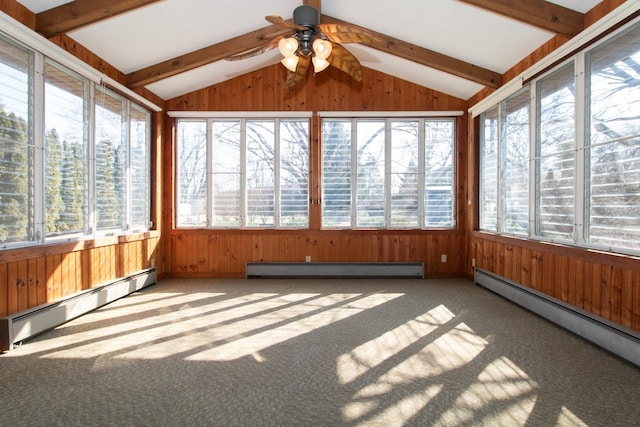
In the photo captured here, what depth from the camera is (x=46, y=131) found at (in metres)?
3.24

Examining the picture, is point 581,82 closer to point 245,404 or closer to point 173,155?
point 245,404

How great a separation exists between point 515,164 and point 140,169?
487 cm

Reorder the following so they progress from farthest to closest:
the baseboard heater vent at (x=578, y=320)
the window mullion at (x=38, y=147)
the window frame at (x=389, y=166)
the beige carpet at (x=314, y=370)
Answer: the window frame at (x=389, y=166), the window mullion at (x=38, y=147), the baseboard heater vent at (x=578, y=320), the beige carpet at (x=314, y=370)

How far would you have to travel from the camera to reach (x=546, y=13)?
3.17 meters

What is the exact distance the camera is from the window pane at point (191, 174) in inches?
222

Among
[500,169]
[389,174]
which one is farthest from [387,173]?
[500,169]

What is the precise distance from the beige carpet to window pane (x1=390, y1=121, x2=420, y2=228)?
1.92 meters

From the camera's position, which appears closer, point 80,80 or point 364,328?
point 364,328

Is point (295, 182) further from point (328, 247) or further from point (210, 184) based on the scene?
point (210, 184)

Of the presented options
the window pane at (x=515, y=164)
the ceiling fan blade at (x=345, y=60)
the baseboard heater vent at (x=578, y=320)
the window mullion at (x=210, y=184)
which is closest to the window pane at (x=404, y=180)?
the window pane at (x=515, y=164)

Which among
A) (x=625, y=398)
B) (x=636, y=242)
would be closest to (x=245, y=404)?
(x=625, y=398)

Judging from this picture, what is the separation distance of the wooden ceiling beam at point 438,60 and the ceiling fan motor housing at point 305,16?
1649 millimetres

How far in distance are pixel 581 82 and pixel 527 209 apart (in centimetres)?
141

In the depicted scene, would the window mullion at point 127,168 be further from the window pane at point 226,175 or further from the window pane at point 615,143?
the window pane at point 615,143
